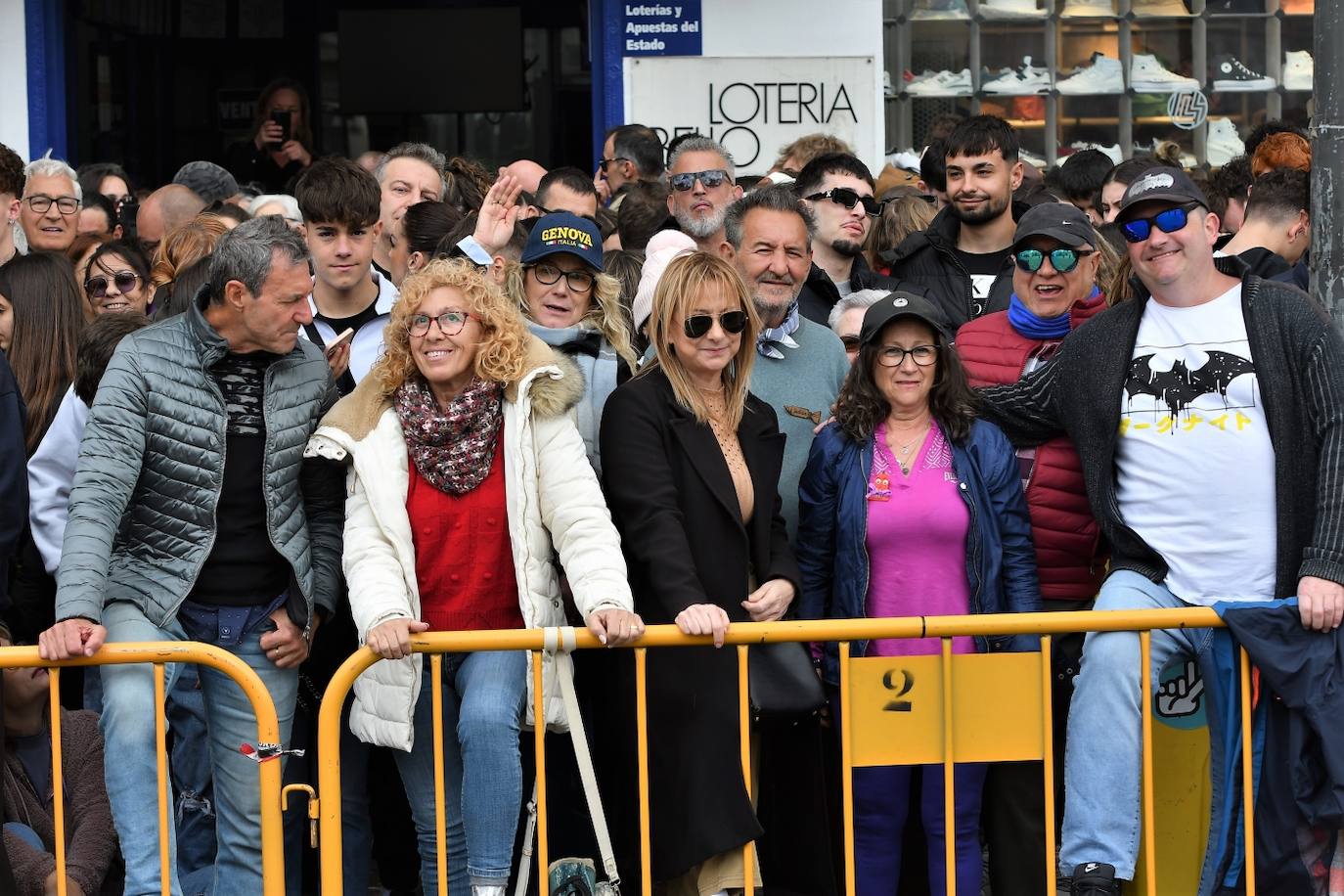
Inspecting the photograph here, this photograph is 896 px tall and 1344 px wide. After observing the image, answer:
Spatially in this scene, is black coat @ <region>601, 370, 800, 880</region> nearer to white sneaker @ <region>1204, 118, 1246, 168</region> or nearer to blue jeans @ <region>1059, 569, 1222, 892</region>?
blue jeans @ <region>1059, 569, 1222, 892</region>

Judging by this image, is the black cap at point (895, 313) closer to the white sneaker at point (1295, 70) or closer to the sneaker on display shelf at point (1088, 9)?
the sneaker on display shelf at point (1088, 9)

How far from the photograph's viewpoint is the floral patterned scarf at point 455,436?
4887 millimetres

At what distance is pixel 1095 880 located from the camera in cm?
476

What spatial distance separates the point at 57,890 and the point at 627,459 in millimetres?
1936

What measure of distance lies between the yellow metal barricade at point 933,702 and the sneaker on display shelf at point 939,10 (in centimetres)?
789

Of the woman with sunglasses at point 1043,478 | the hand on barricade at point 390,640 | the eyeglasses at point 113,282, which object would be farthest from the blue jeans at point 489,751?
the eyeglasses at point 113,282

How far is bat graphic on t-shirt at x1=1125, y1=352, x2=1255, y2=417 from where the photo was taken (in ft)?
16.4

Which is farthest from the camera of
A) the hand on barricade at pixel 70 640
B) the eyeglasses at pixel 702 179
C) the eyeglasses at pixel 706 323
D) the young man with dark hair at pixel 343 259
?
the eyeglasses at pixel 702 179

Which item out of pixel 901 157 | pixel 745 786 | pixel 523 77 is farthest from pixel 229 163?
pixel 745 786

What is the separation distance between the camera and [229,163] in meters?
12.4

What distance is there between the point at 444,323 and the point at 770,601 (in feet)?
3.96

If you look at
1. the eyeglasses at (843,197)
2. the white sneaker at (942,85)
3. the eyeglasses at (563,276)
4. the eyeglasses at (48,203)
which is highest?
the white sneaker at (942,85)

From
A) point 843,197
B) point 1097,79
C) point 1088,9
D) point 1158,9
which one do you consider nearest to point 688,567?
point 843,197

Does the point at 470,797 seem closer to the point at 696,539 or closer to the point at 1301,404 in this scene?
the point at 696,539
